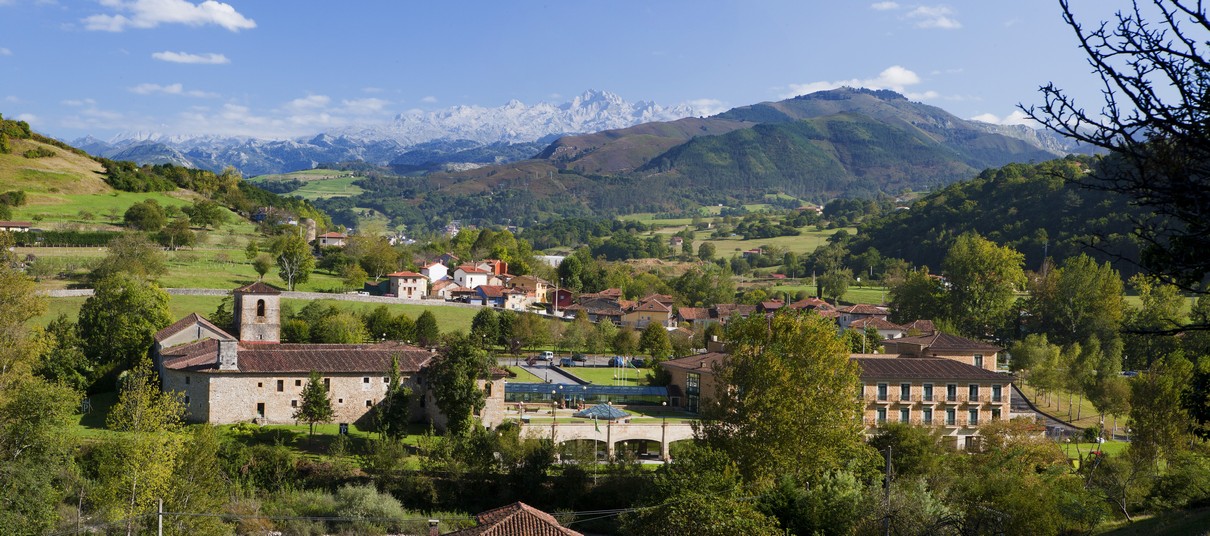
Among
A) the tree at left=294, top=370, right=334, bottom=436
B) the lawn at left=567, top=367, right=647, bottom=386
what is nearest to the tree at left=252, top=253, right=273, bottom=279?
the lawn at left=567, top=367, right=647, bottom=386

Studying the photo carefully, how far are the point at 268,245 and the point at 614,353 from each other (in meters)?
33.2

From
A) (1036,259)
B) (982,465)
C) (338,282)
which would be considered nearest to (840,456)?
(982,465)

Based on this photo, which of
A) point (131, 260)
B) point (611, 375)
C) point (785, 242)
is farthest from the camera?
point (785, 242)

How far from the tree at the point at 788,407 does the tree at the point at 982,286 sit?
4438cm

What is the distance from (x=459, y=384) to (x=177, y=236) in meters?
47.9

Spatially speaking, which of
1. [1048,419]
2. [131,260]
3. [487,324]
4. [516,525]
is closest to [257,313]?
[487,324]

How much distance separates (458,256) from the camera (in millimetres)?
105250

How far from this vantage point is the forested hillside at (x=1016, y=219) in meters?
93.2

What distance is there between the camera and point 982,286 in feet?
245

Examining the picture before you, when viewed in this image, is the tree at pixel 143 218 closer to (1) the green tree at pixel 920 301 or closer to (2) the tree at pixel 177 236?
(2) the tree at pixel 177 236

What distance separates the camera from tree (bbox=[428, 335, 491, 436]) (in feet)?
124

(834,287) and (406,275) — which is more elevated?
(406,275)

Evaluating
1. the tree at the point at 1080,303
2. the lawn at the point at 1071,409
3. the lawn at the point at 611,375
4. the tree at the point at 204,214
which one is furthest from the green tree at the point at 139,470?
the tree at the point at 204,214

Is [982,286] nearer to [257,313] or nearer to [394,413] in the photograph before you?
[394,413]
